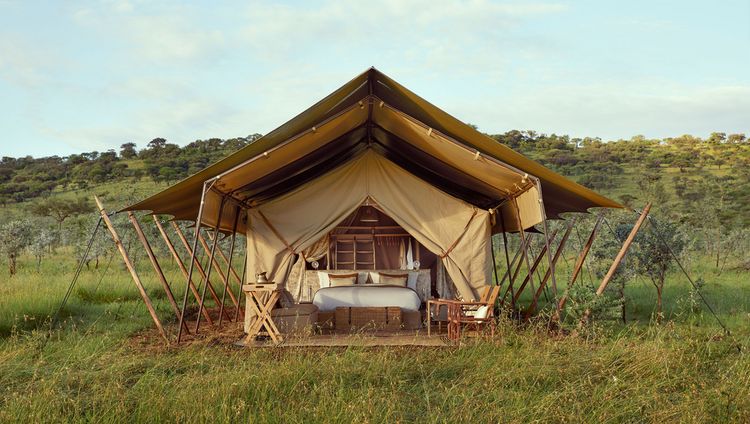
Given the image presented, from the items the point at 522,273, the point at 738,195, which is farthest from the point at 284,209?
the point at 738,195

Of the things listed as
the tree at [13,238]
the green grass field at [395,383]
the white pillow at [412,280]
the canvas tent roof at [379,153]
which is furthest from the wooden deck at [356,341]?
the tree at [13,238]

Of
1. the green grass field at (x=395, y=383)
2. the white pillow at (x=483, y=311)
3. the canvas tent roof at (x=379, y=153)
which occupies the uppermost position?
the canvas tent roof at (x=379, y=153)

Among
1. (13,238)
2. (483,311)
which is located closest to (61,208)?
(13,238)

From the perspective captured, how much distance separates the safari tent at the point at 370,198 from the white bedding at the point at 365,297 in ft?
0.10

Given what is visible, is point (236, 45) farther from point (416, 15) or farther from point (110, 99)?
point (110, 99)

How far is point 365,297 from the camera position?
8844mm

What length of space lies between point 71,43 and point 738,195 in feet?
112

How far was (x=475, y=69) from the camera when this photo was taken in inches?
442

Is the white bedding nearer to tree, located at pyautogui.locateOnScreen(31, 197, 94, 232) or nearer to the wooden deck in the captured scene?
the wooden deck

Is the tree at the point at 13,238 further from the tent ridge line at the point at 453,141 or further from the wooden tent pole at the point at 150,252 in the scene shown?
the tent ridge line at the point at 453,141

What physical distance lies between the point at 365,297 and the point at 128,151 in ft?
146

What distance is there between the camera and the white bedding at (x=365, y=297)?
8789 millimetres

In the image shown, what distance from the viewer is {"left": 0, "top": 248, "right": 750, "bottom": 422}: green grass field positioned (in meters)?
3.77

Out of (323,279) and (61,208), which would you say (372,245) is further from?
(61,208)
